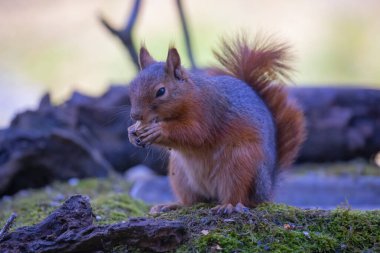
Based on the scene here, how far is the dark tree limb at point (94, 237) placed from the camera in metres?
2.21

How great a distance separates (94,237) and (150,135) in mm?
707

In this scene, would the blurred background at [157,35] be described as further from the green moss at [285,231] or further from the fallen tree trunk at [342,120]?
the green moss at [285,231]

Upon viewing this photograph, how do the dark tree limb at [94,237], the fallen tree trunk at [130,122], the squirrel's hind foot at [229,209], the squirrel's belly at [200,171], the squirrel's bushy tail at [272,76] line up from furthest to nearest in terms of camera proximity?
the fallen tree trunk at [130,122]
the squirrel's bushy tail at [272,76]
the squirrel's belly at [200,171]
the squirrel's hind foot at [229,209]
the dark tree limb at [94,237]

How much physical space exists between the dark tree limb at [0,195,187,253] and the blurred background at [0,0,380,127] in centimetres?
641

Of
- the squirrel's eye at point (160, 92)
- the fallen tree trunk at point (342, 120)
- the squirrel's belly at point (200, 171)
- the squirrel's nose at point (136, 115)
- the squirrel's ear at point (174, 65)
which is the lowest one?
the fallen tree trunk at point (342, 120)

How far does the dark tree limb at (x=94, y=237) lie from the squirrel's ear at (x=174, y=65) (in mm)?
868

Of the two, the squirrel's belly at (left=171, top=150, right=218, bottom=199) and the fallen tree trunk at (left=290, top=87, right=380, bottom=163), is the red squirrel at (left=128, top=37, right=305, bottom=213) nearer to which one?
the squirrel's belly at (left=171, top=150, right=218, bottom=199)

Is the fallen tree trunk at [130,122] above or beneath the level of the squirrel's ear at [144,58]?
beneath

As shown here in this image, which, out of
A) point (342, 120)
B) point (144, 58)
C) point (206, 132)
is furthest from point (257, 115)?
point (342, 120)

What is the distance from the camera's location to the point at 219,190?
301cm

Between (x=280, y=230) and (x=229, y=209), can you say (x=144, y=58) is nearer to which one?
(x=229, y=209)

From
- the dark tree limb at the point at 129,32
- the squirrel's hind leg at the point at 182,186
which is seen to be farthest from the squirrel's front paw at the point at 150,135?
the dark tree limb at the point at 129,32

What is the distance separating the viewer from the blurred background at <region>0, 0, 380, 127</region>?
9062 mm

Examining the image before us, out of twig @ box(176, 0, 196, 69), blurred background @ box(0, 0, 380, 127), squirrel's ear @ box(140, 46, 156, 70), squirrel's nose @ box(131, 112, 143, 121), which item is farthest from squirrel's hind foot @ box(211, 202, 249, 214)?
blurred background @ box(0, 0, 380, 127)
